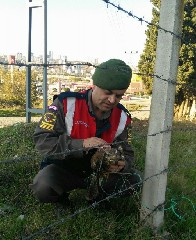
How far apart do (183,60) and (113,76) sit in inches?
558

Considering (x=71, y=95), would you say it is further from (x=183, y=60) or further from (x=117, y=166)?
(x=183, y=60)

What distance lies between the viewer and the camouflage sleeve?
89.1 inches

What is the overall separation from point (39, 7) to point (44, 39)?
69 cm

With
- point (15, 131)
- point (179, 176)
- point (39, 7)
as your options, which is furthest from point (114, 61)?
point (39, 7)

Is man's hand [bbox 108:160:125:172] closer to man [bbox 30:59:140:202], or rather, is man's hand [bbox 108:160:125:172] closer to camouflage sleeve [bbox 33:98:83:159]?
man [bbox 30:59:140:202]

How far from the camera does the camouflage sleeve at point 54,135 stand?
2.26m

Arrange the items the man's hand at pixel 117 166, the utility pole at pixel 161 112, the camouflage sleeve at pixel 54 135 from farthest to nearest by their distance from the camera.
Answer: the man's hand at pixel 117 166
the camouflage sleeve at pixel 54 135
the utility pole at pixel 161 112

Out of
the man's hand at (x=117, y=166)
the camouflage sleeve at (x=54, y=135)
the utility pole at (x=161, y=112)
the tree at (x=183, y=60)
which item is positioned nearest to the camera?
the utility pole at (x=161, y=112)

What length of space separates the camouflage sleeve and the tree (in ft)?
41.3

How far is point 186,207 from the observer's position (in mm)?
3004

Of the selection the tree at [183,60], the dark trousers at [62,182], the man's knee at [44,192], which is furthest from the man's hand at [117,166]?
the tree at [183,60]

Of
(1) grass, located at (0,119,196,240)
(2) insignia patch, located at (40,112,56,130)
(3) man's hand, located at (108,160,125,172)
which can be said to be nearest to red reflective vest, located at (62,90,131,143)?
(2) insignia patch, located at (40,112,56,130)

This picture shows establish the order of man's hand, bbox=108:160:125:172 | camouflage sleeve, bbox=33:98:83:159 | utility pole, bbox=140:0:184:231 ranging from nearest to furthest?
utility pole, bbox=140:0:184:231
camouflage sleeve, bbox=33:98:83:159
man's hand, bbox=108:160:125:172

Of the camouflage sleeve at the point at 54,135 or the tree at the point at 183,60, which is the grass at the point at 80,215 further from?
the tree at the point at 183,60
